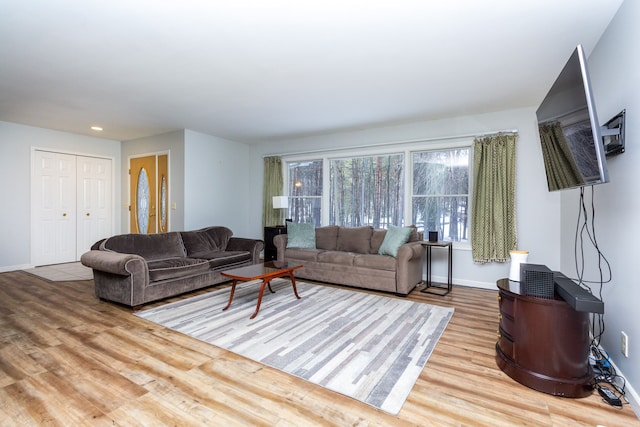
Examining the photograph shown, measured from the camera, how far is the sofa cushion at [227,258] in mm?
4184

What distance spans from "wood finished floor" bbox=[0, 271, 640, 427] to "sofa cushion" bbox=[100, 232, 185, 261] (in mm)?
1185

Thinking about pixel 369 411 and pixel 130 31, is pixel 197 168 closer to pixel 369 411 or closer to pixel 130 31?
pixel 130 31

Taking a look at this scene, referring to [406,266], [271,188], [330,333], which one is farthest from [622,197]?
[271,188]

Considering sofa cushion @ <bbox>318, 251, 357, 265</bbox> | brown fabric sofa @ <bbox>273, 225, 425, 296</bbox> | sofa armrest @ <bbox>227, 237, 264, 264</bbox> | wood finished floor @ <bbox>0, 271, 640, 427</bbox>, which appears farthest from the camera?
sofa armrest @ <bbox>227, 237, 264, 264</bbox>

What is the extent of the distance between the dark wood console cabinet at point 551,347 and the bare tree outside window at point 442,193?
107 inches

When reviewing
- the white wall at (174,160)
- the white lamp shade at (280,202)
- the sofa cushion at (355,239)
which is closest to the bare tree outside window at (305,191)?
the white lamp shade at (280,202)

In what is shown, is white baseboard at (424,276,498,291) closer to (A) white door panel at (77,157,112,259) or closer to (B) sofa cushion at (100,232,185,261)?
(B) sofa cushion at (100,232,185,261)

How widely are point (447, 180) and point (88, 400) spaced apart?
15.2 feet

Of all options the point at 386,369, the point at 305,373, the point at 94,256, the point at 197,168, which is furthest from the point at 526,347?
the point at 197,168

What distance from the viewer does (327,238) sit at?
199 inches

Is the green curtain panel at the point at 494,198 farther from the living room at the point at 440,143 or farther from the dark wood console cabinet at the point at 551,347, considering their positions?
the dark wood console cabinet at the point at 551,347

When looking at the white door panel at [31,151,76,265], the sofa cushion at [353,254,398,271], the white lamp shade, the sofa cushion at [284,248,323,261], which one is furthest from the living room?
the sofa cushion at [284,248,323,261]

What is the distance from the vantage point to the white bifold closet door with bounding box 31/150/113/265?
5.45 m

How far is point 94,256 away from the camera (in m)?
3.43
